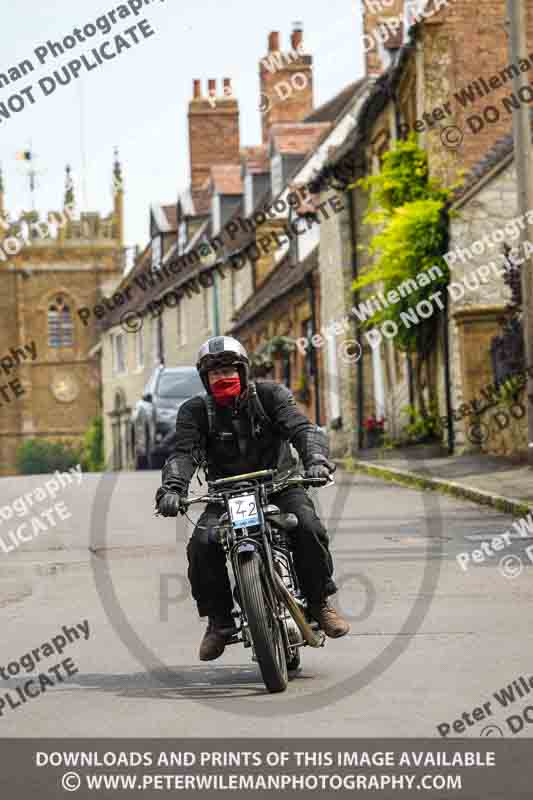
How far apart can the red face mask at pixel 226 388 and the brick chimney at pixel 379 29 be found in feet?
83.7

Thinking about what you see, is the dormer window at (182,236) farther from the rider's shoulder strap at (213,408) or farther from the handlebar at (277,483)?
the handlebar at (277,483)

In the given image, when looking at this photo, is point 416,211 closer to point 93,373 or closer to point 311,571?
point 311,571

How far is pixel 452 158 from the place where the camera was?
26.0 meters

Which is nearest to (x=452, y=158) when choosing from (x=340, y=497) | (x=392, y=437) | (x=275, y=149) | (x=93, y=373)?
(x=392, y=437)

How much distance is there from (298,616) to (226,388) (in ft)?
3.87

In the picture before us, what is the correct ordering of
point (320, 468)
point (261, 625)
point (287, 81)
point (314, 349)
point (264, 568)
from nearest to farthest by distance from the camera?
point (261, 625), point (264, 568), point (320, 468), point (314, 349), point (287, 81)

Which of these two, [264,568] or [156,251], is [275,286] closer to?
[156,251]

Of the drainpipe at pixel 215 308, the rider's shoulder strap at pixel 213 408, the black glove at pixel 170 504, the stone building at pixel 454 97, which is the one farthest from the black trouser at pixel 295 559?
the drainpipe at pixel 215 308

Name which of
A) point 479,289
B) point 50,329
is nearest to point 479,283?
point 479,289

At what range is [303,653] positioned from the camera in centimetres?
848

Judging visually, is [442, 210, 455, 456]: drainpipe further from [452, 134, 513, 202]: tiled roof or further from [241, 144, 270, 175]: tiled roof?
[241, 144, 270, 175]: tiled roof

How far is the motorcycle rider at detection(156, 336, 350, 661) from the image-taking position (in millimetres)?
7586

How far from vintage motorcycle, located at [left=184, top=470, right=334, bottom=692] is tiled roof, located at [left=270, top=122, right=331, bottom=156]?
119 feet
